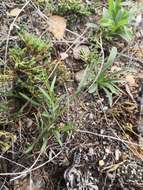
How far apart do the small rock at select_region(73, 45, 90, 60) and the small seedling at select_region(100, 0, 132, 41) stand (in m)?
0.16

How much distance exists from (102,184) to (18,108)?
0.54m

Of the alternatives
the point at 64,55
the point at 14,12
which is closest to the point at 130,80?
the point at 64,55

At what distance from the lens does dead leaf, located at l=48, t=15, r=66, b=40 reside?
2143mm

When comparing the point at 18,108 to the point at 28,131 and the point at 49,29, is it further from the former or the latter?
the point at 49,29

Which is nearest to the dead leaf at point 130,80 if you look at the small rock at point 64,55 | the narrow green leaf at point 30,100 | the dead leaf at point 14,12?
the small rock at point 64,55

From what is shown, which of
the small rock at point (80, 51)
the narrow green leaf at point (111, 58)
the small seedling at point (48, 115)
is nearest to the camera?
the small seedling at point (48, 115)

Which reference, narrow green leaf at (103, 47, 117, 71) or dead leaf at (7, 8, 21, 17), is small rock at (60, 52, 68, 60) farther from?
dead leaf at (7, 8, 21, 17)

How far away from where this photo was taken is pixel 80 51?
2.11 m

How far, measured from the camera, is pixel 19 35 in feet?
6.59

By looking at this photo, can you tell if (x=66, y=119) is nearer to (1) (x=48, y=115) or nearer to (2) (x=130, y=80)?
(1) (x=48, y=115)

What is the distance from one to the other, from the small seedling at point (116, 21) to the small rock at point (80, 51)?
16 cm

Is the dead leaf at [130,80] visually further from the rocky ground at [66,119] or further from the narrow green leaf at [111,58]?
the narrow green leaf at [111,58]

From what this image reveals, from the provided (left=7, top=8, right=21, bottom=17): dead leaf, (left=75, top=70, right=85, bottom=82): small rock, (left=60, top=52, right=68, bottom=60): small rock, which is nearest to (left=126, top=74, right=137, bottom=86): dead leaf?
(left=75, top=70, right=85, bottom=82): small rock

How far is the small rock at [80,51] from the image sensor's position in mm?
2096
